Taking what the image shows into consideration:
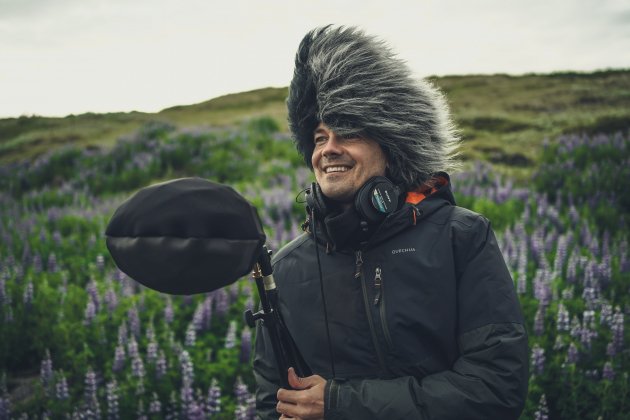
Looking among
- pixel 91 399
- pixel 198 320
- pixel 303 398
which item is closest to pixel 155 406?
pixel 91 399

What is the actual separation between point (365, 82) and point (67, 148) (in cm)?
1764

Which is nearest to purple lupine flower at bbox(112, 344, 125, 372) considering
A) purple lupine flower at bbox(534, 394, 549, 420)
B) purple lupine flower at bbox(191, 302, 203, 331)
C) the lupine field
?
the lupine field

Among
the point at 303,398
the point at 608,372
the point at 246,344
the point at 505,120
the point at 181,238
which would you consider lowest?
the point at 608,372

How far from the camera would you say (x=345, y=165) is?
2645mm

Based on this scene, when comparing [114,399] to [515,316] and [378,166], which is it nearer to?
[378,166]

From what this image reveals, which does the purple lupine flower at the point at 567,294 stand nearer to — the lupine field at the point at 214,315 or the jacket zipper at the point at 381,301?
the lupine field at the point at 214,315

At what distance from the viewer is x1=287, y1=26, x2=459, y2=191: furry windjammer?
2.69m

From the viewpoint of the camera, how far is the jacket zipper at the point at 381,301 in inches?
93.8

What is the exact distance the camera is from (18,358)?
5.86 meters

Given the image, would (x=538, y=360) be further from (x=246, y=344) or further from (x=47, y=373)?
(x=47, y=373)

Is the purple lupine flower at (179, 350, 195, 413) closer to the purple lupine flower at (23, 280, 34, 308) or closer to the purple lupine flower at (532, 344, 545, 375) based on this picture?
the purple lupine flower at (23, 280, 34, 308)

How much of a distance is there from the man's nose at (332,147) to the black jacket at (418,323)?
37 cm

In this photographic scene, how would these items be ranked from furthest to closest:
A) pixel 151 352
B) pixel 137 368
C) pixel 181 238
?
1. pixel 151 352
2. pixel 137 368
3. pixel 181 238

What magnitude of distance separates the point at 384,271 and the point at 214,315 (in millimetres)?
3966
